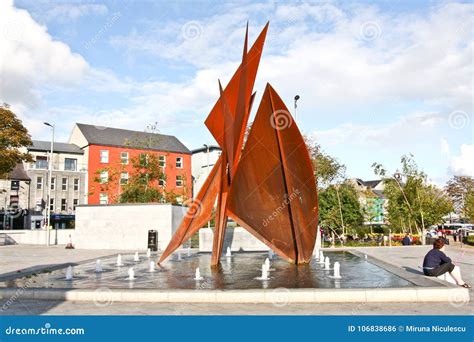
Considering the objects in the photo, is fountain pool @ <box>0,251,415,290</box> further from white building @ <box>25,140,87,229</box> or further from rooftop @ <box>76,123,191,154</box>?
white building @ <box>25,140,87,229</box>

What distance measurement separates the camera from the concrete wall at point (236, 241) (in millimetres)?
27328

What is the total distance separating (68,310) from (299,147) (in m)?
9.92

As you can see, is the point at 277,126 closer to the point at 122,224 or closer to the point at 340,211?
the point at 122,224

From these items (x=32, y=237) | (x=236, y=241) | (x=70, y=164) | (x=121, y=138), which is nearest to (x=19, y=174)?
(x=70, y=164)

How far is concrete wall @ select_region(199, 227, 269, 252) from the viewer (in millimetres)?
27328

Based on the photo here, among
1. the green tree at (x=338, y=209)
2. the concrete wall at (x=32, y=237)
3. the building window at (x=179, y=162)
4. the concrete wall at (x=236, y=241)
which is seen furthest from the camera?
the building window at (x=179, y=162)

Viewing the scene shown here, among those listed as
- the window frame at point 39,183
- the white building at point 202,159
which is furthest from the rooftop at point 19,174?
the white building at point 202,159

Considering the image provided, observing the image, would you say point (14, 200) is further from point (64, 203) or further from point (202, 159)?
point (202, 159)

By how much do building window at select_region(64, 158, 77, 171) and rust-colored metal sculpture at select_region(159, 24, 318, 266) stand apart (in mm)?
42875

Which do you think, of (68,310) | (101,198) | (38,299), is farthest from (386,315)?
(101,198)

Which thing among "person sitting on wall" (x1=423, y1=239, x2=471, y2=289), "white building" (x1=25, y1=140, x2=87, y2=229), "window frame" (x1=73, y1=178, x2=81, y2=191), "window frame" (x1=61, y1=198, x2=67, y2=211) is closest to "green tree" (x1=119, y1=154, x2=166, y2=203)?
"window frame" (x1=73, y1=178, x2=81, y2=191)

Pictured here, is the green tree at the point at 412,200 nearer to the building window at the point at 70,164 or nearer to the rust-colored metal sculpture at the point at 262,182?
the rust-colored metal sculpture at the point at 262,182

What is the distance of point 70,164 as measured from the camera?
54875 mm

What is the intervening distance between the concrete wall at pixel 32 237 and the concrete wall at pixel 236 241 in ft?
56.5
